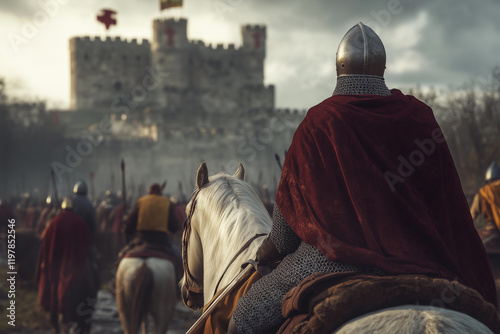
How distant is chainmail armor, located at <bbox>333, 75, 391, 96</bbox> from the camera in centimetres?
262

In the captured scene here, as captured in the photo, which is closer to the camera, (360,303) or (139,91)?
(360,303)

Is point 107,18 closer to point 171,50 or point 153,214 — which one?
point 171,50

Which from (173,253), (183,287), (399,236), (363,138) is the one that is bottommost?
(173,253)

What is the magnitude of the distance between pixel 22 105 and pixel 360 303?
52.1m

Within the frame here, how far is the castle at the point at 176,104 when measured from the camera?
52.2 meters

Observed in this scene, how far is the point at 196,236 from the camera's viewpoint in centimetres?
370

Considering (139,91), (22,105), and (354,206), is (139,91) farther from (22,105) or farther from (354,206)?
(354,206)

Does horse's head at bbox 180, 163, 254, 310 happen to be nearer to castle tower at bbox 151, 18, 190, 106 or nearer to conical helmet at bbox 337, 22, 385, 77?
conical helmet at bbox 337, 22, 385, 77

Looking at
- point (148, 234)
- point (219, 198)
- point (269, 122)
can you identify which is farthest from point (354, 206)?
point (269, 122)

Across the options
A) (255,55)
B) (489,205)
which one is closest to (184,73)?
(255,55)

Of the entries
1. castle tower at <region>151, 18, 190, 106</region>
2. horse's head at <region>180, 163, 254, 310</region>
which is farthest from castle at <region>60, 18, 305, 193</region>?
horse's head at <region>180, 163, 254, 310</region>

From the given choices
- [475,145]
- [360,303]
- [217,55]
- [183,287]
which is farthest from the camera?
[217,55]

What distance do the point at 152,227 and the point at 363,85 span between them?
17.1 feet

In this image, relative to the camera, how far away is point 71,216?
27.8ft
